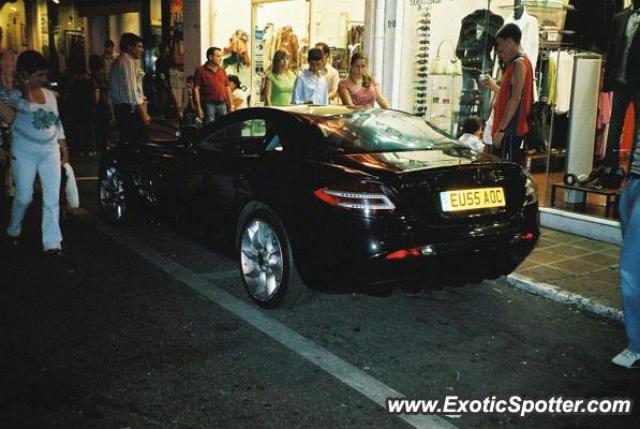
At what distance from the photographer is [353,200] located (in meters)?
4.04

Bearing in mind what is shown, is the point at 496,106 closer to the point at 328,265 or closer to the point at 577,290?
the point at 577,290

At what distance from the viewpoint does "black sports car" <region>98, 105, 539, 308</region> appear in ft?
13.3

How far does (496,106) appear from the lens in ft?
22.2

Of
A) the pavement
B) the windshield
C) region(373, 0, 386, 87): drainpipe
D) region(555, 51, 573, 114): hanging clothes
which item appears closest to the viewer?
the windshield

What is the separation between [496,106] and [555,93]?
3.03 m

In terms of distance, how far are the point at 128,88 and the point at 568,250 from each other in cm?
646

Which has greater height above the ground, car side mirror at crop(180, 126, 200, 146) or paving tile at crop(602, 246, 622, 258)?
car side mirror at crop(180, 126, 200, 146)

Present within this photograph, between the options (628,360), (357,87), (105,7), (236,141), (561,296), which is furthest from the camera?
(105,7)

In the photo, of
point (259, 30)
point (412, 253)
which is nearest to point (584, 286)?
point (412, 253)

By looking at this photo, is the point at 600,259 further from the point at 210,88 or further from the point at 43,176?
the point at 210,88

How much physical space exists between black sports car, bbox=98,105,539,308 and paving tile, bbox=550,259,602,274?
1.44 meters

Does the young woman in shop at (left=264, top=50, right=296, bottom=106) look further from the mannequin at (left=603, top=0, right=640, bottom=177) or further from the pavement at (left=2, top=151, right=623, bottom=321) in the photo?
the pavement at (left=2, top=151, right=623, bottom=321)

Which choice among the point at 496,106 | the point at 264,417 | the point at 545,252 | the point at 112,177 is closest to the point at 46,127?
the point at 112,177

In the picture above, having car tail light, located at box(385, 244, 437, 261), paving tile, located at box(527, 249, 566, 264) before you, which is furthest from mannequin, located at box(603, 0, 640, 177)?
car tail light, located at box(385, 244, 437, 261)
